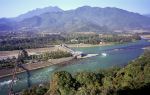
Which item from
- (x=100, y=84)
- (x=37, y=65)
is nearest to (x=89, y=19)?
(x=37, y=65)

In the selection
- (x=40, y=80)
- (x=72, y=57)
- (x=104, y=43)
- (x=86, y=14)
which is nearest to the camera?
(x=40, y=80)

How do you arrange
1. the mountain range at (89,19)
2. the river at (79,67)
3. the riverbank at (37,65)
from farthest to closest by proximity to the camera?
1. the mountain range at (89,19)
2. the riverbank at (37,65)
3. the river at (79,67)

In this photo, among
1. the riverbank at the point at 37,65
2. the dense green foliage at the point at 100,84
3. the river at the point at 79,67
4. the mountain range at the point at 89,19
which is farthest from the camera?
the mountain range at the point at 89,19

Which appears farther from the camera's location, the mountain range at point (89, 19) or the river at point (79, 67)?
the mountain range at point (89, 19)

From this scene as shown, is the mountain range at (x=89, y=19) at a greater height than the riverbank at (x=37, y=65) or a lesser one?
greater

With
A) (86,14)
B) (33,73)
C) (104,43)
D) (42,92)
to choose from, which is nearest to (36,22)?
(86,14)

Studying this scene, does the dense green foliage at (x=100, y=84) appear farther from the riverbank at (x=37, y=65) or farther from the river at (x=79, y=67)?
the riverbank at (x=37, y=65)

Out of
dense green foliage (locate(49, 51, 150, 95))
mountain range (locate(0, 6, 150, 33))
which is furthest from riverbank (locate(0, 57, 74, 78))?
mountain range (locate(0, 6, 150, 33))

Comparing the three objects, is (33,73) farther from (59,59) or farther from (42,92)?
(42,92)

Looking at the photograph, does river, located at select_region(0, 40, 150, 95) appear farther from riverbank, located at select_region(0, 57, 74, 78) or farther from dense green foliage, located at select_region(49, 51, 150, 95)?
dense green foliage, located at select_region(49, 51, 150, 95)

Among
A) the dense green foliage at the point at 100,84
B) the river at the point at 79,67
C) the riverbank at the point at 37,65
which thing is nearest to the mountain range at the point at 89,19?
the river at the point at 79,67

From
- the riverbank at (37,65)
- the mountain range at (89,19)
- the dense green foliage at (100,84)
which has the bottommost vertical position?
the riverbank at (37,65)
